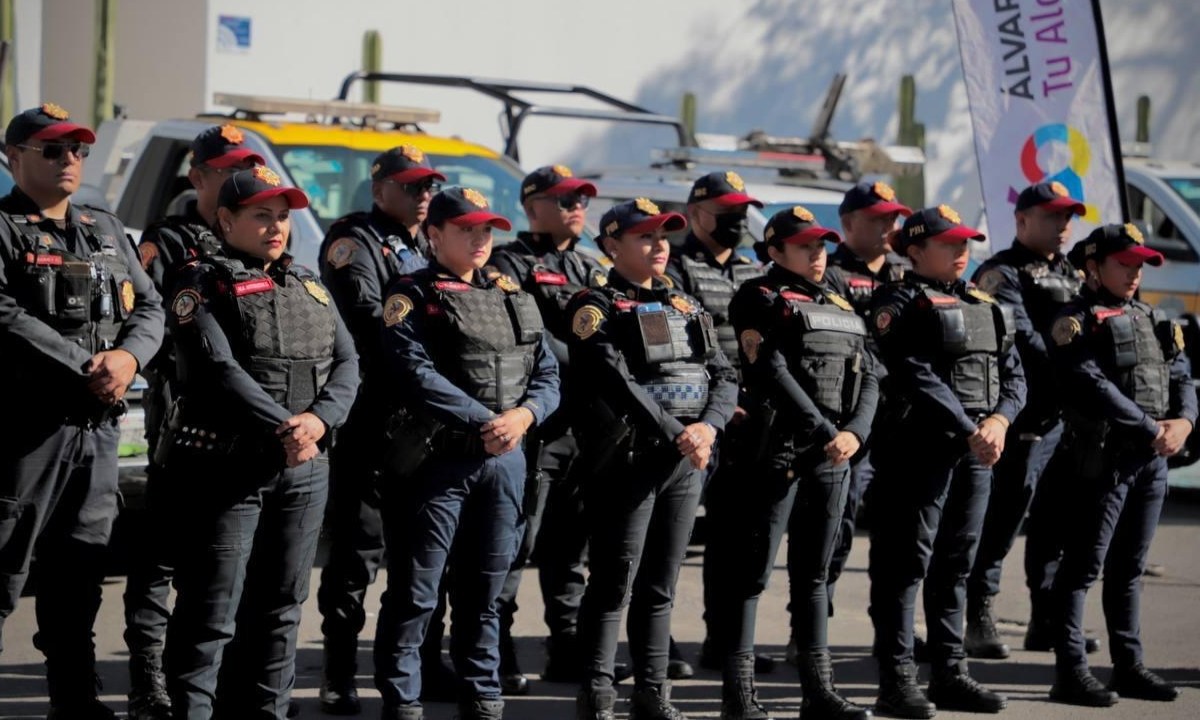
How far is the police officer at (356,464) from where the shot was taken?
6434 millimetres

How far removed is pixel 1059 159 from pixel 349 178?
156 inches

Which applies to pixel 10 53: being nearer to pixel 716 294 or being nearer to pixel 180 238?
pixel 180 238

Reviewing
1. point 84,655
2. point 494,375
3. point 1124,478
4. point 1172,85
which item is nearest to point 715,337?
point 494,375

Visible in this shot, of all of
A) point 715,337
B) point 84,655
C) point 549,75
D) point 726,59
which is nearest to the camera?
point 84,655

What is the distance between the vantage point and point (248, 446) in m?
5.38

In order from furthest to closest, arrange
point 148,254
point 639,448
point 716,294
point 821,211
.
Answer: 1. point 821,211
2. point 716,294
3. point 148,254
4. point 639,448

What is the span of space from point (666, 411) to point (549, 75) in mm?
14074

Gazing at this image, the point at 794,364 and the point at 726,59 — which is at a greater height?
the point at 726,59

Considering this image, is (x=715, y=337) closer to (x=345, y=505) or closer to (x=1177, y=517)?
(x=345, y=505)

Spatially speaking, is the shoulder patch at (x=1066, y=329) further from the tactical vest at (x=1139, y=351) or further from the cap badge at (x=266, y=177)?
the cap badge at (x=266, y=177)

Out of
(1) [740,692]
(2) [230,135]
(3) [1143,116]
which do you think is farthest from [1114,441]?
(3) [1143,116]

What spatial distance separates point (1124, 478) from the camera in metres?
7.09

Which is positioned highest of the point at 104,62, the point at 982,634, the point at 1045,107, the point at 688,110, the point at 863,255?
the point at 688,110

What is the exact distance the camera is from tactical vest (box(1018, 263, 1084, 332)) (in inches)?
313
